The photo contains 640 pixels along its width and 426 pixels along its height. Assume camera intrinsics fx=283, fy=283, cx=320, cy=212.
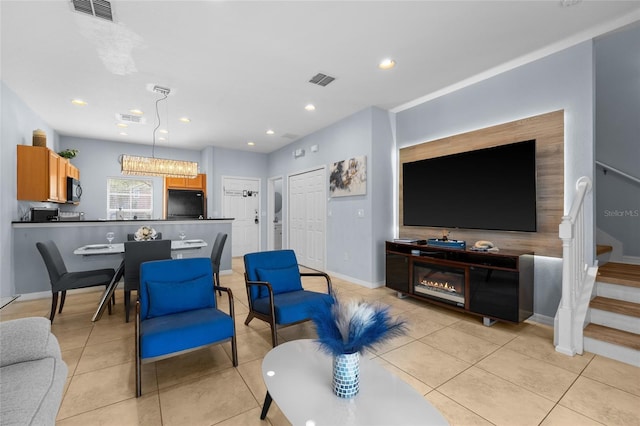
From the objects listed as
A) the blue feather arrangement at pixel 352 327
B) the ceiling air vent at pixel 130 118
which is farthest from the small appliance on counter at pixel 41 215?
the blue feather arrangement at pixel 352 327

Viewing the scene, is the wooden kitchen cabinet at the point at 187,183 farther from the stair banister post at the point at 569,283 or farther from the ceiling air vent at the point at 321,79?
the stair banister post at the point at 569,283

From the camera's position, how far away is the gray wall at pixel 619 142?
3588mm

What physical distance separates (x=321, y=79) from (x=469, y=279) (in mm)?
2969

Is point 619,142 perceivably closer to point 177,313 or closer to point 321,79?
point 321,79

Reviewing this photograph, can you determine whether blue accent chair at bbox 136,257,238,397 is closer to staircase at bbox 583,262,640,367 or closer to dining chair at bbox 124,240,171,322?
dining chair at bbox 124,240,171,322

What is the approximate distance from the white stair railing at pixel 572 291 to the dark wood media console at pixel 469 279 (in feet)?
1.16

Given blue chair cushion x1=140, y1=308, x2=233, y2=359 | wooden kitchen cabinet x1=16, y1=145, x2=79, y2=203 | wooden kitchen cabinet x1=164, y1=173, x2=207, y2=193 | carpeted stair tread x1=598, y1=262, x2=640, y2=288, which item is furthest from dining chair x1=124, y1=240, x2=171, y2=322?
carpeted stair tread x1=598, y1=262, x2=640, y2=288

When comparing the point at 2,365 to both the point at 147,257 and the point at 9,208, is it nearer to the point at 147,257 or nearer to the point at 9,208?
the point at 147,257

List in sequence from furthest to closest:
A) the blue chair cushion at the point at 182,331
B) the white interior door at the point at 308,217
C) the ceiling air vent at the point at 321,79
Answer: the white interior door at the point at 308,217, the ceiling air vent at the point at 321,79, the blue chair cushion at the point at 182,331

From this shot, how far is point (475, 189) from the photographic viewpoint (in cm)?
348

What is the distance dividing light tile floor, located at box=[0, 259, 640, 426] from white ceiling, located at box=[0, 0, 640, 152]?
8.98ft

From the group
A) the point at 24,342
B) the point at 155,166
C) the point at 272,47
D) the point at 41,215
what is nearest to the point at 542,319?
the point at 272,47

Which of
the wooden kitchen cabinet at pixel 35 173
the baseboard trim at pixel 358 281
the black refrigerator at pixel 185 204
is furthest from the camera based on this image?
the black refrigerator at pixel 185 204

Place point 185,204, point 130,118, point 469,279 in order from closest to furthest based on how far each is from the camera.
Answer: point 469,279, point 130,118, point 185,204
